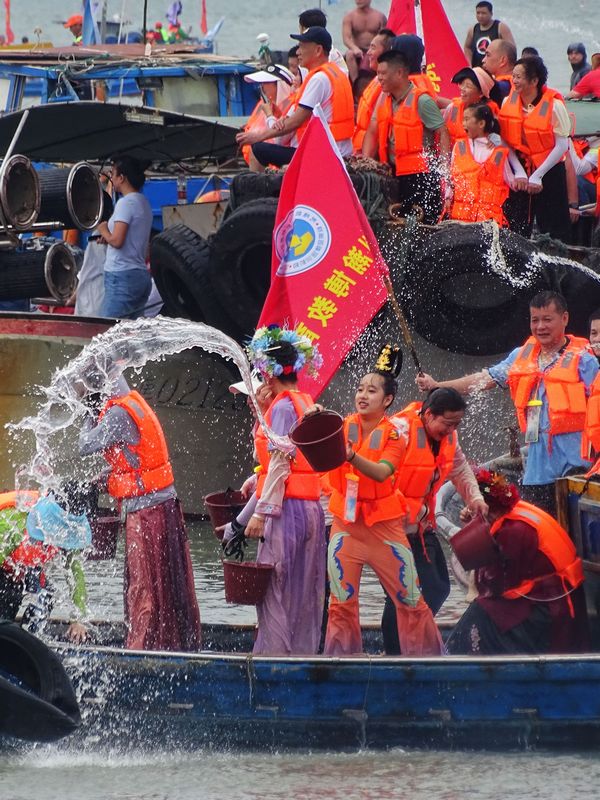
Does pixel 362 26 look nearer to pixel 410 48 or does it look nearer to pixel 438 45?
pixel 438 45

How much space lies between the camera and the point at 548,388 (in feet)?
28.3

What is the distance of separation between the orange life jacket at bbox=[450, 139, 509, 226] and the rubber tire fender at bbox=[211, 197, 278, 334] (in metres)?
1.34

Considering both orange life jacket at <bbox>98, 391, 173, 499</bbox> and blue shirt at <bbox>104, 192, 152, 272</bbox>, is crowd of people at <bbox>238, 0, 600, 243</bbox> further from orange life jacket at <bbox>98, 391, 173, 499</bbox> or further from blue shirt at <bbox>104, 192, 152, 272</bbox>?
orange life jacket at <bbox>98, 391, 173, 499</bbox>

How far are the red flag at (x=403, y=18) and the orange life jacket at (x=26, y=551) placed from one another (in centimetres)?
787

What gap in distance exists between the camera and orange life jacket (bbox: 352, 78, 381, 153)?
11.6 metres

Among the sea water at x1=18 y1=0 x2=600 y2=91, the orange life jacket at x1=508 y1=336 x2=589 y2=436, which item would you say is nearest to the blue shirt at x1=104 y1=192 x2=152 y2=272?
the orange life jacket at x1=508 y1=336 x2=589 y2=436

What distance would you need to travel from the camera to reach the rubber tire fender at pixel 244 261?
1174 centimetres

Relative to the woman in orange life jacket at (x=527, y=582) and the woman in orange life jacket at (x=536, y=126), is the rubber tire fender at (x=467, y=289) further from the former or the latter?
the woman in orange life jacket at (x=527, y=582)

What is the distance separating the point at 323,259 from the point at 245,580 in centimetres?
314

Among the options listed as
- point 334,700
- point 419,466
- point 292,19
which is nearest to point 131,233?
point 419,466

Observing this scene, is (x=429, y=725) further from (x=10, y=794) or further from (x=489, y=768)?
(x=10, y=794)

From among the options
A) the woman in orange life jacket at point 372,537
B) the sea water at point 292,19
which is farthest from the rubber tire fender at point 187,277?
the sea water at point 292,19

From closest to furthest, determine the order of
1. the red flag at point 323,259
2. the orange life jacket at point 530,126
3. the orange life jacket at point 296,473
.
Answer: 1. the orange life jacket at point 296,473
2. the red flag at point 323,259
3. the orange life jacket at point 530,126

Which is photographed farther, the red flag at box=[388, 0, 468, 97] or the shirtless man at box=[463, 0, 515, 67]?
the shirtless man at box=[463, 0, 515, 67]
